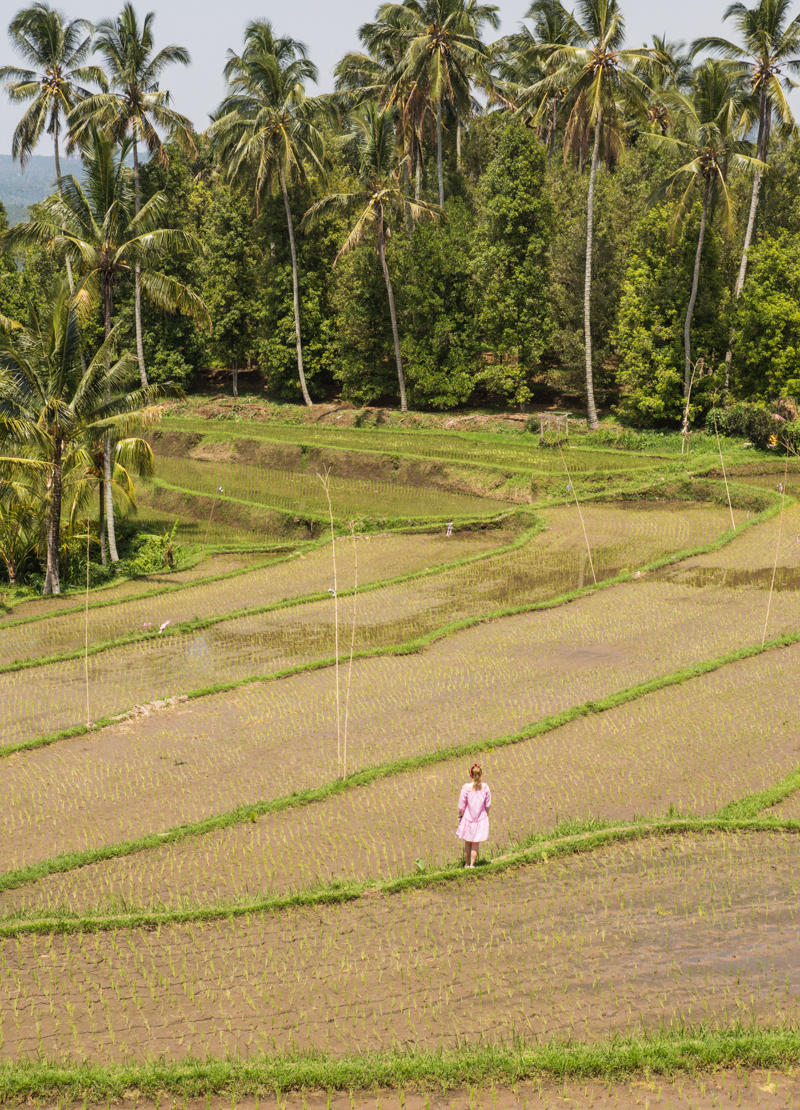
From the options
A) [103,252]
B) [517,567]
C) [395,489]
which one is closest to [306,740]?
[517,567]

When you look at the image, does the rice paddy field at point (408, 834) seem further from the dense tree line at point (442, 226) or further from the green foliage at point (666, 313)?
the green foliage at point (666, 313)

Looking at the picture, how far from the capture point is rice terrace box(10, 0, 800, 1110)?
772 cm

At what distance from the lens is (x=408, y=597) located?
20828 millimetres

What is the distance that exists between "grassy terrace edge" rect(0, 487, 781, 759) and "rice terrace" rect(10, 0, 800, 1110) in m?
0.10

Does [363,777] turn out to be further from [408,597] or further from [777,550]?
[777,550]

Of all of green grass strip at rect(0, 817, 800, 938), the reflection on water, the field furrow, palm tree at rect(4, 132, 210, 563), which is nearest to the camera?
green grass strip at rect(0, 817, 800, 938)

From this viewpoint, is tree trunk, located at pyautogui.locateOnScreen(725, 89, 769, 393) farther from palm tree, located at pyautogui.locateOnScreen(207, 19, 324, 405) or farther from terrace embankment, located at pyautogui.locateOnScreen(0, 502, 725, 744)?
palm tree, located at pyautogui.locateOnScreen(207, 19, 324, 405)

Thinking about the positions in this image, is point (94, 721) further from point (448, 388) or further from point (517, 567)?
point (448, 388)

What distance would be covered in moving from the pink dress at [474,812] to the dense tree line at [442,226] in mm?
15533

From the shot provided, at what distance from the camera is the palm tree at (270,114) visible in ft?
130

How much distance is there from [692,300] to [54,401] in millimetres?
22238

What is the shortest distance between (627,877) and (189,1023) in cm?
446

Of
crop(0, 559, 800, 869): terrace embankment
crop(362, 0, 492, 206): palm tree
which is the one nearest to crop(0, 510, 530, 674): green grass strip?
crop(0, 559, 800, 869): terrace embankment

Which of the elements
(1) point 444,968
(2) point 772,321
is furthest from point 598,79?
(1) point 444,968
